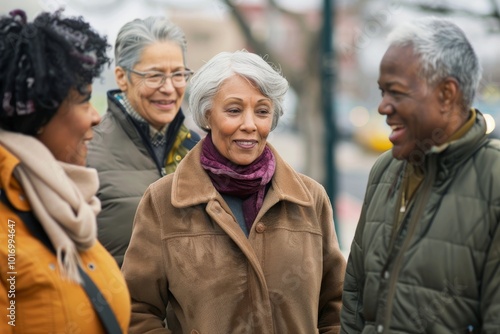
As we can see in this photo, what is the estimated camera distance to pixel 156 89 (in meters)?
4.71

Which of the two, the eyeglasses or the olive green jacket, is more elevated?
the eyeglasses

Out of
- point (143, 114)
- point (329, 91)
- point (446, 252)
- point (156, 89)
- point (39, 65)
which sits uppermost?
point (39, 65)

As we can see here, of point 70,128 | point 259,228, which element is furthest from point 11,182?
point 259,228

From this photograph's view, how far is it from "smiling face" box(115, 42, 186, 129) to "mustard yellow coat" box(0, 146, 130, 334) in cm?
188

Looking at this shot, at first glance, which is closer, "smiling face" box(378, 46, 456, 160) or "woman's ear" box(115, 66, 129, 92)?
"smiling face" box(378, 46, 456, 160)

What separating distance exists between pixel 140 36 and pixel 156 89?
Result: 29 cm

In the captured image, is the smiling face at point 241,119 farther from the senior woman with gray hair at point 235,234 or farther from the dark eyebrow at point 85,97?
the dark eyebrow at point 85,97

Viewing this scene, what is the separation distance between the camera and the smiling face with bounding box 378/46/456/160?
2.94 m

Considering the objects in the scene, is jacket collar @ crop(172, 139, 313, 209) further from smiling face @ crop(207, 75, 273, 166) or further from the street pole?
the street pole

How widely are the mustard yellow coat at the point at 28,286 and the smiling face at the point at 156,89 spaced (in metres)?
1.88

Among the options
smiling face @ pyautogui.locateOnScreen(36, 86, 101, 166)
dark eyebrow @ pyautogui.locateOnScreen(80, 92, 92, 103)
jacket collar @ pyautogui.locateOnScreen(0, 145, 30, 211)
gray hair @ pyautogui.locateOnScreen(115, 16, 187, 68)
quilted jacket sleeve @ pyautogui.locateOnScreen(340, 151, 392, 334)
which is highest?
gray hair @ pyautogui.locateOnScreen(115, 16, 187, 68)

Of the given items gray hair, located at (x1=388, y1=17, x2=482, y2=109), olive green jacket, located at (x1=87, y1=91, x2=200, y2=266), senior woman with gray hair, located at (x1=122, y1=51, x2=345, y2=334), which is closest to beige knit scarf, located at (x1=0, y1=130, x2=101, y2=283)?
senior woman with gray hair, located at (x1=122, y1=51, x2=345, y2=334)

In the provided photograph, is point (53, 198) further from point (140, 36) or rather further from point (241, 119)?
point (140, 36)

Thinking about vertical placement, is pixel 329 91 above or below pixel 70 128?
below
